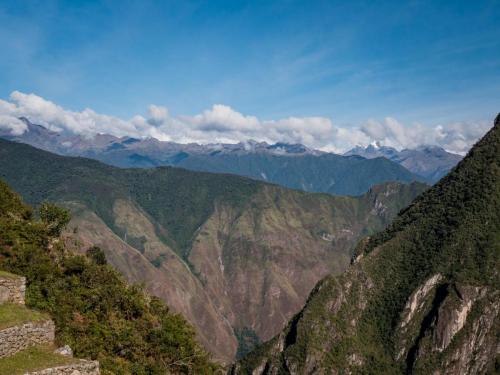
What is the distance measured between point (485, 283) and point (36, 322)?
210376 millimetres

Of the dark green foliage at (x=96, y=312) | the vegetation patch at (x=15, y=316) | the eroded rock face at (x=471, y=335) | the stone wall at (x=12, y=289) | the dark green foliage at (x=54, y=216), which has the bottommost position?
the eroded rock face at (x=471, y=335)

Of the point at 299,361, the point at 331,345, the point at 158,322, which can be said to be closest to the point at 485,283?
the point at 331,345

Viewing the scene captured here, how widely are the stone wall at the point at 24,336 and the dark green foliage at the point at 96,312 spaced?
283 centimetres

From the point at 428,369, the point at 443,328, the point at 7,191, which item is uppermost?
the point at 7,191

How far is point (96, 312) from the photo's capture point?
39531 millimetres

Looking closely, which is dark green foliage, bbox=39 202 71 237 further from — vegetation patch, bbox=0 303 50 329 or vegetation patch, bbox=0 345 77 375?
vegetation patch, bbox=0 345 77 375

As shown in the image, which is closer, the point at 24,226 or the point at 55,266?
the point at 55,266

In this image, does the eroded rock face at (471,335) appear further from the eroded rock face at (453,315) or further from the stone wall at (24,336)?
the stone wall at (24,336)

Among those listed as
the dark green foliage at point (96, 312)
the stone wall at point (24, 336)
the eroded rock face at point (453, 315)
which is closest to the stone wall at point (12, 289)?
the stone wall at point (24, 336)

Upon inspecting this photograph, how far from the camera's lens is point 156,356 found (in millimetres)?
38750

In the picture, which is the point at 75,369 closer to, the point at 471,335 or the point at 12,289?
the point at 12,289

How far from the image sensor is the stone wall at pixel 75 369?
21.8 m

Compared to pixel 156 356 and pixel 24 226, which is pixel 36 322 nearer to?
pixel 156 356

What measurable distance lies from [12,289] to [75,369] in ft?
23.9
